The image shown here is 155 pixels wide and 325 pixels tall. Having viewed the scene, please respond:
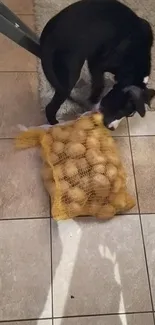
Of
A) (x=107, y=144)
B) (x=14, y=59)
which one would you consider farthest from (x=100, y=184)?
(x=14, y=59)

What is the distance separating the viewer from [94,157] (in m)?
1.25

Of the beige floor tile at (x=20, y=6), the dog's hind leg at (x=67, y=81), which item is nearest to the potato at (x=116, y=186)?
the dog's hind leg at (x=67, y=81)

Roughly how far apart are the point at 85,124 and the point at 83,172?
0.56 ft

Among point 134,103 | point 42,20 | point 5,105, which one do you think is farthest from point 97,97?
point 42,20

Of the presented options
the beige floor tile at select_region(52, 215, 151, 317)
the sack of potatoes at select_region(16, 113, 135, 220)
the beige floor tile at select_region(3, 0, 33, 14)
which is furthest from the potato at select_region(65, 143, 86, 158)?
the beige floor tile at select_region(3, 0, 33, 14)

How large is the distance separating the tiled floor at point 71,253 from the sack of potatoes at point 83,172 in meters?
0.05

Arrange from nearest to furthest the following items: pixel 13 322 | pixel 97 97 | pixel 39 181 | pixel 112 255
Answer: pixel 13 322
pixel 112 255
pixel 39 181
pixel 97 97

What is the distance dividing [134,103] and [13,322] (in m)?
0.74

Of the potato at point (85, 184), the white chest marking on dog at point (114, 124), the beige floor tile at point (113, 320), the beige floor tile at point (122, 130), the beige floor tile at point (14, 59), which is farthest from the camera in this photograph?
the beige floor tile at point (14, 59)

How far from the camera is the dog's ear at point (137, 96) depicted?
1.25 metres

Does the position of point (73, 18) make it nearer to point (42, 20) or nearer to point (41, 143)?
point (41, 143)

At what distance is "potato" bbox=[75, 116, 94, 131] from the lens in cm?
131

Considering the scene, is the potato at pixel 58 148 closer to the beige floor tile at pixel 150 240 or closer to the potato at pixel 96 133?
the potato at pixel 96 133

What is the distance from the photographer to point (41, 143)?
4.34 feet
